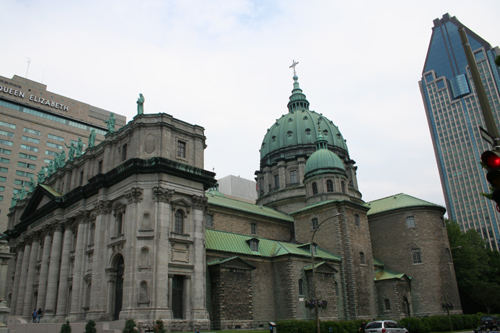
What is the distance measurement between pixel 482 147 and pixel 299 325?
133543mm

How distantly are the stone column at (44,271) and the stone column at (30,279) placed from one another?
292 centimetres

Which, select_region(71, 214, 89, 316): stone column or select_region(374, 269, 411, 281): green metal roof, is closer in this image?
select_region(71, 214, 89, 316): stone column

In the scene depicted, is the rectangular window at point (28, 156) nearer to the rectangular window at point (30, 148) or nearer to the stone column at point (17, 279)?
the rectangular window at point (30, 148)

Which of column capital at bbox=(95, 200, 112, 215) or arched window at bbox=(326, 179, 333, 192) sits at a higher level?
arched window at bbox=(326, 179, 333, 192)

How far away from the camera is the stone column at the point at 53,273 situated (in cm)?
4381

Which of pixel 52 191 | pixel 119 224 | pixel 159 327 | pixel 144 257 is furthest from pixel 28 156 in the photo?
pixel 159 327

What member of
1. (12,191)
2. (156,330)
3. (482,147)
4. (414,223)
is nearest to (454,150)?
(482,147)

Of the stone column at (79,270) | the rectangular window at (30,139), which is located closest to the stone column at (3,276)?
the stone column at (79,270)

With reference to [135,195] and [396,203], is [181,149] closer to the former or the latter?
[135,195]

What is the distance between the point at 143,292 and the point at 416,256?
1394 inches

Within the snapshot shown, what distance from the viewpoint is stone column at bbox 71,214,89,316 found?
39906mm

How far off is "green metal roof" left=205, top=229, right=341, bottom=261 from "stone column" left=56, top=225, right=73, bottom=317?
14.7 metres

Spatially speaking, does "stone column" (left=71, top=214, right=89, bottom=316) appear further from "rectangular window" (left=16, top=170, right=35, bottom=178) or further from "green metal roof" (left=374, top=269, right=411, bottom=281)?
"rectangular window" (left=16, top=170, right=35, bottom=178)

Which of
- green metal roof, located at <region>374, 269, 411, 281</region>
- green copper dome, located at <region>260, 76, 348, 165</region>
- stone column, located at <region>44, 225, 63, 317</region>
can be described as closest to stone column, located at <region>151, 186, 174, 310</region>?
stone column, located at <region>44, 225, 63, 317</region>
